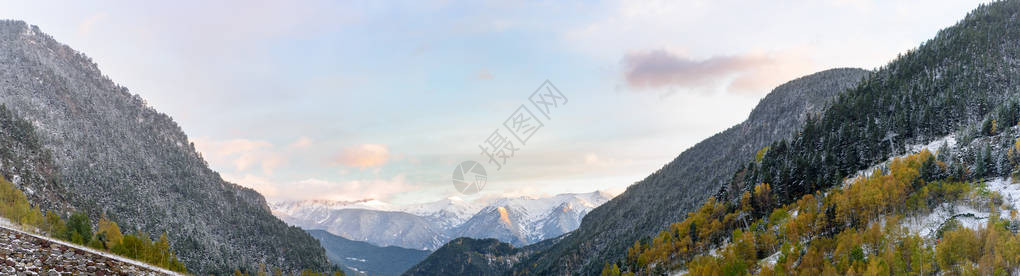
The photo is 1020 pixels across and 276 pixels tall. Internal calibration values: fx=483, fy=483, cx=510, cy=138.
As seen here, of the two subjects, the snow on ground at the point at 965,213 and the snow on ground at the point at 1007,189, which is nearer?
the snow on ground at the point at 965,213

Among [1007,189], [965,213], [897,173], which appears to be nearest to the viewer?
[965,213]

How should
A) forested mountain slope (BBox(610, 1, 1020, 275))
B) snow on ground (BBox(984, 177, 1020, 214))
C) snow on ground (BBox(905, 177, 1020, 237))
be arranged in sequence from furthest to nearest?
snow on ground (BBox(984, 177, 1020, 214)), snow on ground (BBox(905, 177, 1020, 237)), forested mountain slope (BBox(610, 1, 1020, 275))

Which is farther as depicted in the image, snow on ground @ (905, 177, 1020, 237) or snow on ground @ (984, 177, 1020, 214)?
snow on ground @ (984, 177, 1020, 214)

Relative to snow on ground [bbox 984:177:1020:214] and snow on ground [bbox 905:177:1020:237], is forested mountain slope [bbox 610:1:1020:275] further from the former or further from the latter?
snow on ground [bbox 905:177:1020:237]

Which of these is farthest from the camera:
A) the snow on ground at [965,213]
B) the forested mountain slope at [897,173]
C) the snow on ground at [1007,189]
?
the snow on ground at [1007,189]

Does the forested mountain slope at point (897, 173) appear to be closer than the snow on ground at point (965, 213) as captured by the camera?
Yes

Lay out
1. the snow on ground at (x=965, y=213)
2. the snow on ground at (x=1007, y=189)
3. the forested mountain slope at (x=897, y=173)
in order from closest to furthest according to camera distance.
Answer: the forested mountain slope at (x=897, y=173)
the snow on ground at (x=965, y=213)
the snow on ground at (x=1007, y=189)

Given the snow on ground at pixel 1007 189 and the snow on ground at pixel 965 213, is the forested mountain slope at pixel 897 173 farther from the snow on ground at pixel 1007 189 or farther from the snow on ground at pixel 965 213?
the snow on ground at pixel 965 213

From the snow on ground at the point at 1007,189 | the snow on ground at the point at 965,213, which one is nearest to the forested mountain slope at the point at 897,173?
the snow on ground at the point at 1007,189

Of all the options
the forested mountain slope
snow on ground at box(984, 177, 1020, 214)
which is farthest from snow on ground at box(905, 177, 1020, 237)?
the forested mountain slope

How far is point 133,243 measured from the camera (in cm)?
11000

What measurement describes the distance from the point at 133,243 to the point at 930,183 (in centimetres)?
18519

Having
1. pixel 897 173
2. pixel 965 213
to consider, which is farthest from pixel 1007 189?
pixel 897 173

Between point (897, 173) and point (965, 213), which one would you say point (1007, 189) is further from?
point (897, 173)
